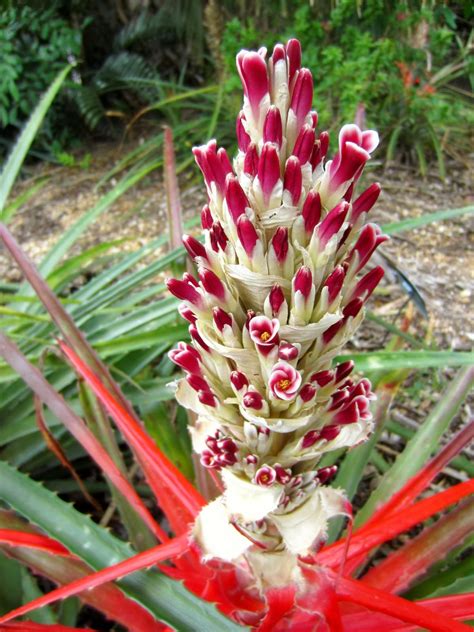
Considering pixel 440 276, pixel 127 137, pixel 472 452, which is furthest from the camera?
pixel 127 137

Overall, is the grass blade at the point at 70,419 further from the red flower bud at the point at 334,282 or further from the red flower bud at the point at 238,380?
the red flower bud at the point at 334,282

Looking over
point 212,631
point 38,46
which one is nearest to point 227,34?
point 38,46

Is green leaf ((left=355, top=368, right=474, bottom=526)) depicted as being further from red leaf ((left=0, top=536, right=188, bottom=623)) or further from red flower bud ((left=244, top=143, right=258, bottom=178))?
red flower bud ((left=244, top=143, right=258, bottom=178))

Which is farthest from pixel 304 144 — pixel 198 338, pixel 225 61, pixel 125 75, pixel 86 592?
pixel 125 75

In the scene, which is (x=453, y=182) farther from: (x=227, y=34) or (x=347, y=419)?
(x=347, y=419)

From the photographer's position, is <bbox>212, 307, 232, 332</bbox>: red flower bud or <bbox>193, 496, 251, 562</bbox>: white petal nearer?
<bbox>212, 307, 232, 332</bbox>: red flower bud

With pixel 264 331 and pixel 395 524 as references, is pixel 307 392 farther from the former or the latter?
pixel 395 524

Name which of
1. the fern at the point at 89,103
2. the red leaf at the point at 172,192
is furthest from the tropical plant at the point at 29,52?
the red leaf at the point at 172,192

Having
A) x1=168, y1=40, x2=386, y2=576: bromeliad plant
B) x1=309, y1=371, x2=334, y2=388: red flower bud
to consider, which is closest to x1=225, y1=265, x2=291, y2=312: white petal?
x1=168, y1=40, x2=386, y2=576: bromeliad plant
